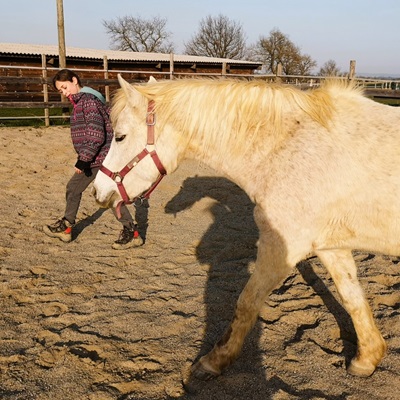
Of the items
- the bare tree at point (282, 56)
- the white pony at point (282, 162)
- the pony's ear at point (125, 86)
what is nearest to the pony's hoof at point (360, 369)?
the white pony at point (282, 162)

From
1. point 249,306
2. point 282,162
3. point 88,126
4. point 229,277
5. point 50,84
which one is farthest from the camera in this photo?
point 50,84

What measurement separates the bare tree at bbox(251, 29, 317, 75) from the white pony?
46017 millimetres

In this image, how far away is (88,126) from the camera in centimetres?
387

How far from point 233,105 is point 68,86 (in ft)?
7.47

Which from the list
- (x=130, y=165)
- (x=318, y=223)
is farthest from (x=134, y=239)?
(x=318, y=223)

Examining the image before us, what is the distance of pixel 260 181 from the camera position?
7.48 ft

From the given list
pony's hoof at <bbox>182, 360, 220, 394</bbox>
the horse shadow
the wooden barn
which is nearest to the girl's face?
the horse shadow

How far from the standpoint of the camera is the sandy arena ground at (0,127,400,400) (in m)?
2.26

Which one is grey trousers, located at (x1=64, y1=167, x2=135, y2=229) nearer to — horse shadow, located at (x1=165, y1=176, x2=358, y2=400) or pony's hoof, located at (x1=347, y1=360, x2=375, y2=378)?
horse shadow, located at (x1=165, y1=176, x2=358, y2=400)

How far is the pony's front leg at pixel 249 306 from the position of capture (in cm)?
226

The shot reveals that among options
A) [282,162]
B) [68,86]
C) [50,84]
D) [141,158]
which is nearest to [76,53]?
[50,84]

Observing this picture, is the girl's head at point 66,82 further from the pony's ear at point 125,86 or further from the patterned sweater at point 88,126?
the pony's ear at point 125,86

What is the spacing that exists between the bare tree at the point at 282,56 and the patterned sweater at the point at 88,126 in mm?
44797

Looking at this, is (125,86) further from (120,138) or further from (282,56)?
(282,56)
